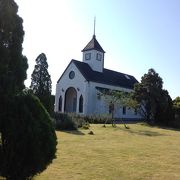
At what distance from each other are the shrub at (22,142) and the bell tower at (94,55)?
47.6 metres

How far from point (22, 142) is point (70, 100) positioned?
167 ft

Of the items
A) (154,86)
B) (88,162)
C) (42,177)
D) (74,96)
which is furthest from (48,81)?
(74,96)

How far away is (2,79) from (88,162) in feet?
18.2

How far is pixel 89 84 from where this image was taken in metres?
51.8

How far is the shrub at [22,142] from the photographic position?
8000 mm

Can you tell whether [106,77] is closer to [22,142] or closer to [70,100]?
[70,100]

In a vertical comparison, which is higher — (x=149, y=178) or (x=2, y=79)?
(x=2, y=79)

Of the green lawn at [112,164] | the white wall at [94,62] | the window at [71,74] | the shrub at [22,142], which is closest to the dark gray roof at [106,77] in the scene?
the white wall at [94,62]

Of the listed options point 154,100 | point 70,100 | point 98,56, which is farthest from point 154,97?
point 70,100

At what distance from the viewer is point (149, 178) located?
10711 mm

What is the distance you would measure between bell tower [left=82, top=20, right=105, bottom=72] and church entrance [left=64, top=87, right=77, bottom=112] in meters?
5.11

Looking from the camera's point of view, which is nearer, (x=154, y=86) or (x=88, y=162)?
(x=88, y=162)

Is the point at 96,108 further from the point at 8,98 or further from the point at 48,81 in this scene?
the point at 8,98

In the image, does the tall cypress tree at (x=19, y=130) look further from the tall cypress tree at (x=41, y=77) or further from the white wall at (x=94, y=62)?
the white wall at (x=94, y=62)
